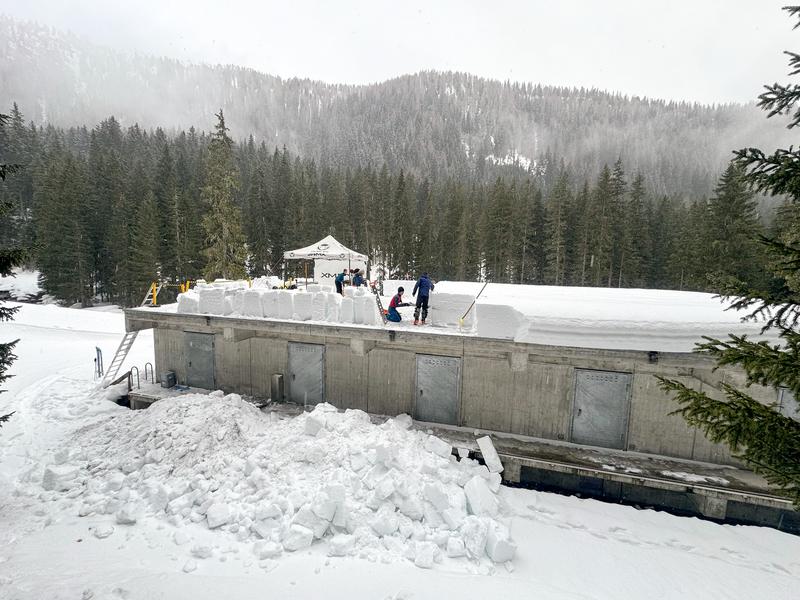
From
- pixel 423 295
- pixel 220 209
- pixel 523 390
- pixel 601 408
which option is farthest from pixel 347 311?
pixel 220 209

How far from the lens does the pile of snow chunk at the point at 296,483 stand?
323 inches

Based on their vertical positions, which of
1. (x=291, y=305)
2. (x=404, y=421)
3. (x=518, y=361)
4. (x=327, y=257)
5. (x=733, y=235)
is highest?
(x=733, y=235)

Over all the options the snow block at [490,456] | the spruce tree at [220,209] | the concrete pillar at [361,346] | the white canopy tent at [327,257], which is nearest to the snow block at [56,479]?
the concrete pillar at [361,346]

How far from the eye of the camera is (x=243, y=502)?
29.3 ft

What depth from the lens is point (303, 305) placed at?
13.4 metres

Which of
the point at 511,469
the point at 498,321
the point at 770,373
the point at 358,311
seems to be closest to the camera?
the point at 770,373

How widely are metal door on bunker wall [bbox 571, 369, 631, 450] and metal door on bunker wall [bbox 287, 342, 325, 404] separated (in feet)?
26.5

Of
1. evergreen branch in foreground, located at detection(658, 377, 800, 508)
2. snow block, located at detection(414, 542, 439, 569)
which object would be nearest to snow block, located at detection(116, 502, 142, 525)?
snow block, located at detection(414, 542, 439, 569)

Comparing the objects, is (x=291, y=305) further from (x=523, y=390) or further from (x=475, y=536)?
(x=475, y=536)

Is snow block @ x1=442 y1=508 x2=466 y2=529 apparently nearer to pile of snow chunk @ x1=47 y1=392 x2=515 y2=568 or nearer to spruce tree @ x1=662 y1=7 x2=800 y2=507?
pile of snow chunk @ x1=47 y1=392 x2=515 y2=568

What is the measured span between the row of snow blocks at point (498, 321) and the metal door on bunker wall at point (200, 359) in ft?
32.6

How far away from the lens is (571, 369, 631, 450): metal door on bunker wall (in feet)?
37.0

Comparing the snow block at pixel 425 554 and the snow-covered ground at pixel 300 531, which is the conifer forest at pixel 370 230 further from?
the snow block at pixel 425 554

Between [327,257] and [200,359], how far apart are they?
12294mm
